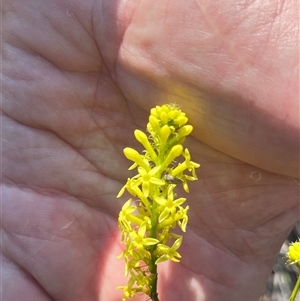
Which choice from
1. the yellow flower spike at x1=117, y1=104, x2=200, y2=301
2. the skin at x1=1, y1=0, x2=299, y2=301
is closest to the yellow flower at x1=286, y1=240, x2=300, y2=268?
the skin at x1=1, y1=0, x2=299, y2=301

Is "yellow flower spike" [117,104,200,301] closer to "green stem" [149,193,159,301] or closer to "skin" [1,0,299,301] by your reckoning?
"green stem" [149,193,159,301]

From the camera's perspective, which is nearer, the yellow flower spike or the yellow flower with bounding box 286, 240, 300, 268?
the yellow flower spike

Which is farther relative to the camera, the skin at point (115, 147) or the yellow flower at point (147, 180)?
the skin at point (115, 147)

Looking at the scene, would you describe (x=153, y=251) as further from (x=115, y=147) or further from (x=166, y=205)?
(x=115, y=147)

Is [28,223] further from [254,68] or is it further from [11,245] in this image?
[254,68]

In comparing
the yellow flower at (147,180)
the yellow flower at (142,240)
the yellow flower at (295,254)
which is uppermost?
the yellow flower at (147,180)

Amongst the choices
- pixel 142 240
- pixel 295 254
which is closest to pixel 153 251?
pixel 142 240

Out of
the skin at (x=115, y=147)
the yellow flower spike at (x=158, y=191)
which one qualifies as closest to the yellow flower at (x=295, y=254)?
the skin at (x=115, y=147)

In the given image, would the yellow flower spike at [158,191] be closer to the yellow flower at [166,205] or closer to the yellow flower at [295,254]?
the yellow flower at [166,205]
